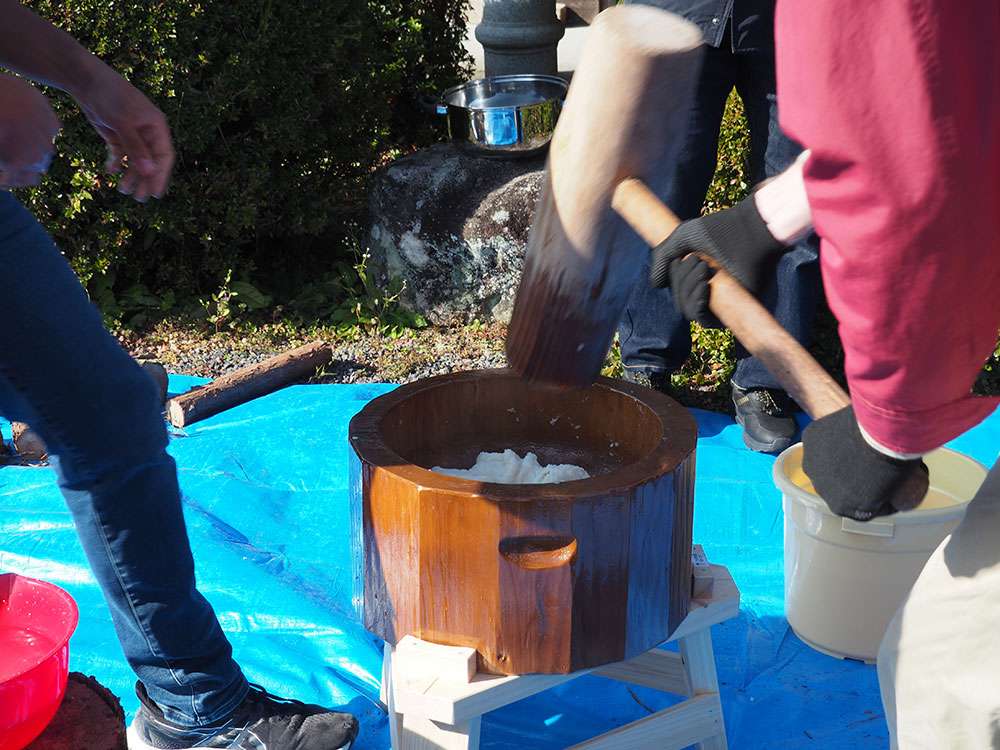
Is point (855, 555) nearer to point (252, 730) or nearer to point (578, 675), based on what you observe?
point (578, 675)

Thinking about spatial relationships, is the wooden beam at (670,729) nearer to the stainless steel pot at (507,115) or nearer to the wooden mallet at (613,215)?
the wooden mallet at (613,215)

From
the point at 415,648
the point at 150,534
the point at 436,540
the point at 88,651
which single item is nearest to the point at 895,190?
the point at 436,540

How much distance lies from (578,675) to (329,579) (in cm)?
103

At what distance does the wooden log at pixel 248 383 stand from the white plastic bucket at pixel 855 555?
1.98m

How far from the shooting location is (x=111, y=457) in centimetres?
183

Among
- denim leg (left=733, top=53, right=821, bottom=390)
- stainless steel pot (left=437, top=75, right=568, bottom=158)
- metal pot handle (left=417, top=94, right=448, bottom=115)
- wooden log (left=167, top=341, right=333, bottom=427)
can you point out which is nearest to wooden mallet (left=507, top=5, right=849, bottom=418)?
denim leg (left=733, top=53, right=821, bottom=390)

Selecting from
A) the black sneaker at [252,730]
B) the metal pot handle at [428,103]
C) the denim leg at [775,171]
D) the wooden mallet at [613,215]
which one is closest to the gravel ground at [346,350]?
the denim leg at [775,171]

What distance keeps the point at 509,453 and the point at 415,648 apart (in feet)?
1.57

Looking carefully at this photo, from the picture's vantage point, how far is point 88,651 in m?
2.52

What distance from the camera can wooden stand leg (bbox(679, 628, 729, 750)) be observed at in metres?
2.14

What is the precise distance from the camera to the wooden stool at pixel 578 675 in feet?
6.09

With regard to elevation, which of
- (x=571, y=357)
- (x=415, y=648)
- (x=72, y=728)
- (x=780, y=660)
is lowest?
(x=780, y=660)

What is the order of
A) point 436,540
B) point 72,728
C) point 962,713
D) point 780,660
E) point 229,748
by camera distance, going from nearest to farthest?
1. point 962,713
2. point 436,540
3. point 72,728
4. point 229,748
5. point 780,660

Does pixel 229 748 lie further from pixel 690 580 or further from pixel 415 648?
pixel 690 580
